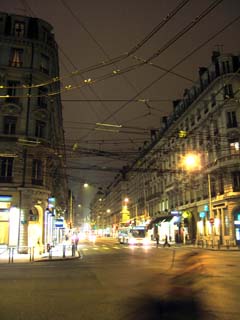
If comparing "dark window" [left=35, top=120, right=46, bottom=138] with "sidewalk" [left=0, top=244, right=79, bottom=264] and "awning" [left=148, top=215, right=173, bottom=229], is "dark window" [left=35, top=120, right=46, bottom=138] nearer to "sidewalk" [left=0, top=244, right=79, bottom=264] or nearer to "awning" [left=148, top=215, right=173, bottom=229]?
"sidewalk" [left=0, top=244, right=79, bottom=264]

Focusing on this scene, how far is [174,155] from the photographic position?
56.0 m

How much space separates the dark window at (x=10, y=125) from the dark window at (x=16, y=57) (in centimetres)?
567

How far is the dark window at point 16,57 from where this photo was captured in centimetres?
3509

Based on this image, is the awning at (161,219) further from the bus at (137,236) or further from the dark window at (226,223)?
the dark window at (226,223)

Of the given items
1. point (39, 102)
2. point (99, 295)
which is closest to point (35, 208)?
point (39, 102)

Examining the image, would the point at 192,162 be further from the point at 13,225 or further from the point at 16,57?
Answer: the point at 16,57

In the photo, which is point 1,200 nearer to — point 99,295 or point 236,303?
point 99,295

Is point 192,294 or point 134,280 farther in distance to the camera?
point 134,280

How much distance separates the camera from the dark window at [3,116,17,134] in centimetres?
3375

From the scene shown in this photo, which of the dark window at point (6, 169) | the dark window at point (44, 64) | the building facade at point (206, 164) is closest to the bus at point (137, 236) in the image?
the building facade at point (206, 164)

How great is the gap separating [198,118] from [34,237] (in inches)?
1054

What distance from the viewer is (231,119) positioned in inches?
1560

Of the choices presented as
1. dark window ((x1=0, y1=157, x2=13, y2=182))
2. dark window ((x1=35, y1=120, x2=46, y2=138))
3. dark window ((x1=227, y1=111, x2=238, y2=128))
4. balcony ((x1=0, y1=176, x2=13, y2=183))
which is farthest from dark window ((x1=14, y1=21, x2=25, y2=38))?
dark window ((x1=227, y1=111, x2=238, y2=128))

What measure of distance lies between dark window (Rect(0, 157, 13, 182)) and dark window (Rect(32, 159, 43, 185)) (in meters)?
2.25
